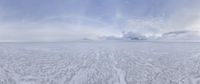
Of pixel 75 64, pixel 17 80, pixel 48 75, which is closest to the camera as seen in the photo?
pixel 17 80

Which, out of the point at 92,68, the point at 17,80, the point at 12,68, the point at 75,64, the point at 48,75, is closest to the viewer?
the point at 17,80

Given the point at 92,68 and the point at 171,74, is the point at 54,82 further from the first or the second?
the point at 171,74

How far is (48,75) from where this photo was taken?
278 inches

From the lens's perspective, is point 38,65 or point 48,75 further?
point 38,65

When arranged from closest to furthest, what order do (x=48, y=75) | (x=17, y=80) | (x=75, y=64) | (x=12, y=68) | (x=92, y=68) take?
(x=17, y=80)
(x=48, y=75)
(x=12, y=68)
(x=92, y=68)
(x=75, y=64)

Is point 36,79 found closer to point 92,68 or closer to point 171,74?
point 92,68

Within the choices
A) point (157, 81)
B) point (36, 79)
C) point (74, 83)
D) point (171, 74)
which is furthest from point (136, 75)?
point (36, 79)

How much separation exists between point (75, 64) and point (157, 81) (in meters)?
4.23

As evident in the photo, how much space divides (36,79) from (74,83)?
1.61 metres

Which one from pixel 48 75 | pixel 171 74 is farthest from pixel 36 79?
pixel 171 74

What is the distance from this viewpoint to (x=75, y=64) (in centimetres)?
888

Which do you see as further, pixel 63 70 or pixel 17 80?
pixel 63 70

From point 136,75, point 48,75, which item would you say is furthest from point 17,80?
point 136,75

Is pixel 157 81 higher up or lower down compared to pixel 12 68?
lower down
